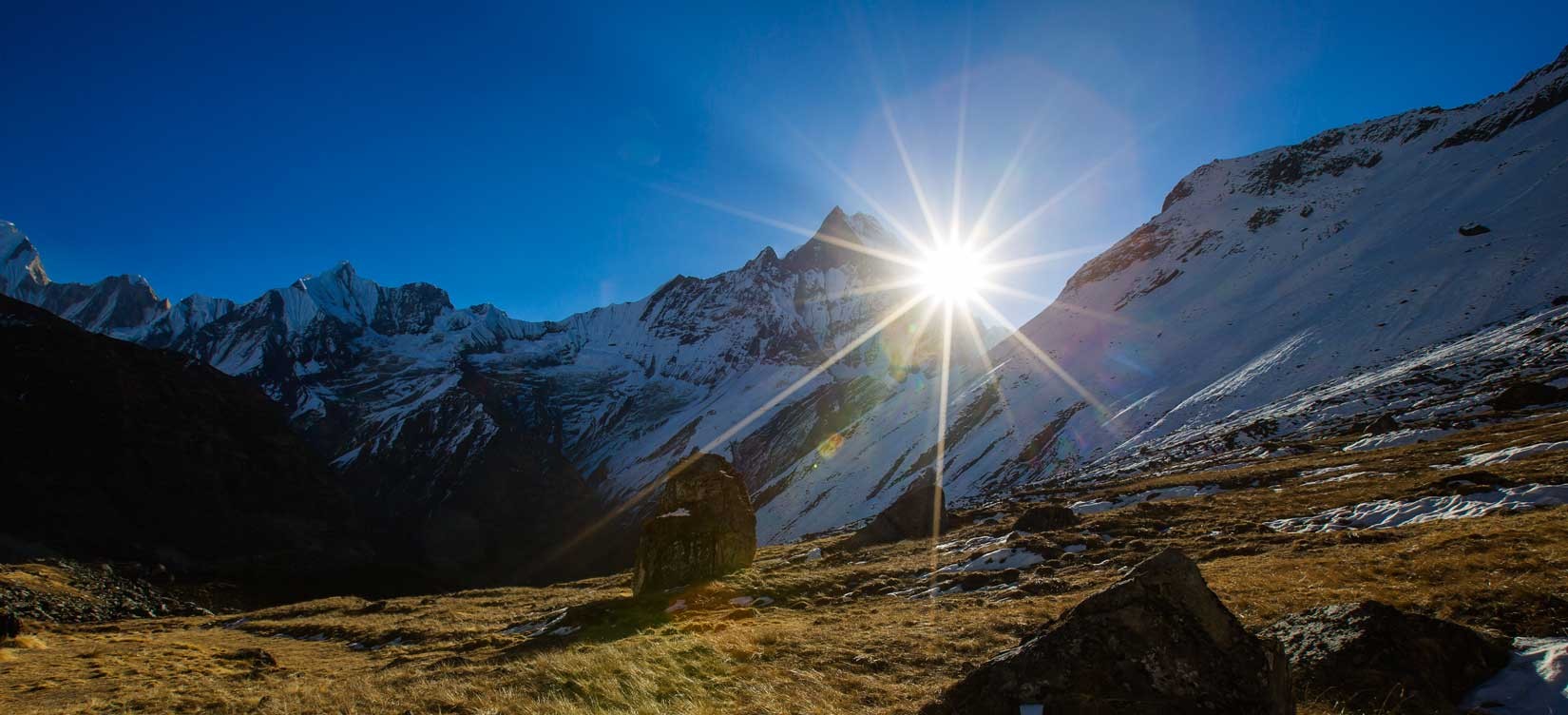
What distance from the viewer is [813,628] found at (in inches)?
677

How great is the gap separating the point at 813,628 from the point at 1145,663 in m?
12.1

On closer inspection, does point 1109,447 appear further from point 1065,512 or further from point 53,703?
point 53,703

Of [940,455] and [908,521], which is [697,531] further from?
[940,455]

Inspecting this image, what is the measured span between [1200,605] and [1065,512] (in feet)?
106

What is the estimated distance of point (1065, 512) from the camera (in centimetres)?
3572

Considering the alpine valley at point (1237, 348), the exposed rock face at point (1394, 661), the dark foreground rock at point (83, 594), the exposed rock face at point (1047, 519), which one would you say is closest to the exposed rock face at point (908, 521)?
the exposed rock face at point (1047, 519)

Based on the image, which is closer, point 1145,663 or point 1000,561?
point 1145,663

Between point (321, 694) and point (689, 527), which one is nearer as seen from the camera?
point (321, 694)

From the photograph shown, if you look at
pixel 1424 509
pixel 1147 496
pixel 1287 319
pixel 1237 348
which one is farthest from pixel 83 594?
pixel 1287 319

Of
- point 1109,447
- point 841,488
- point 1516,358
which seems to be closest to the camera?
point 1516,358

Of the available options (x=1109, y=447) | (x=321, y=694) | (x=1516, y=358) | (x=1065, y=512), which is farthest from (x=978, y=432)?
(x=321, y=694)

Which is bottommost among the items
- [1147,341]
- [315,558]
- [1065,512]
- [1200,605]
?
[315,558]

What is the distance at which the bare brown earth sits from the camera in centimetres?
1071

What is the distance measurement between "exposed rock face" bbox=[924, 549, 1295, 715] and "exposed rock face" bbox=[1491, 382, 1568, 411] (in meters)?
62.4
